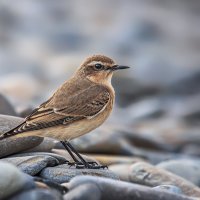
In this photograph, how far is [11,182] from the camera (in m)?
7.95

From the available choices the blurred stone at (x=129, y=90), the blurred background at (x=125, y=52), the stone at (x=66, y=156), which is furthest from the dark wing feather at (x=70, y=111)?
the blurred stone at (x=129, y=90)

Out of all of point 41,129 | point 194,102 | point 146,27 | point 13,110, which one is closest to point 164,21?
point 146,27

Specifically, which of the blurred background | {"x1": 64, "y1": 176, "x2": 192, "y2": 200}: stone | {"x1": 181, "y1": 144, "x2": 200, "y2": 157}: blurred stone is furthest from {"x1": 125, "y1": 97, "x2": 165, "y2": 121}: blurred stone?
{"x1": 64, "y1": 176, "x2": 192, "y2": 200}: stone

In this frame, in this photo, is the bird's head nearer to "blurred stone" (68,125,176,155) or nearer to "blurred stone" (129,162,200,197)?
"blurred stone" (129,162,200,197)

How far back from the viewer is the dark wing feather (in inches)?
408

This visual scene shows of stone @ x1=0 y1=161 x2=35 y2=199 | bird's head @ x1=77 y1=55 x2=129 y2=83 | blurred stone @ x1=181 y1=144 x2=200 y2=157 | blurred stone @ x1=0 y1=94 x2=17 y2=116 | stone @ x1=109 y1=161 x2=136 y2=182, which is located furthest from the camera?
blurred stone @ x1=181 y1=144 x2=200 y2=157

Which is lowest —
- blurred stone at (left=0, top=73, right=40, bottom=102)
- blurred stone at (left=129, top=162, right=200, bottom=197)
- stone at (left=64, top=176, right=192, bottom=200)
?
blurred stone at (left=0, top=73, right=40, bottom=102)

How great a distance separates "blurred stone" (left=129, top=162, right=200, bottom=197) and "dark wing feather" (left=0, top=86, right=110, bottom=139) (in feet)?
3.77

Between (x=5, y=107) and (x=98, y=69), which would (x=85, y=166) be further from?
(x=5, y=107)

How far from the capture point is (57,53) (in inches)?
1017

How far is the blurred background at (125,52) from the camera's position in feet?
67.6

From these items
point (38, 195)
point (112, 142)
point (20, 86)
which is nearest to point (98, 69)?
point (112, 142)

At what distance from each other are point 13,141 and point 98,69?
1746 mm

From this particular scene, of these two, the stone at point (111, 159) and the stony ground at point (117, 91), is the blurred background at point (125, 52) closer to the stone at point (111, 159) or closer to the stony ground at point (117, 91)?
the stony ground at point (117, 91)
